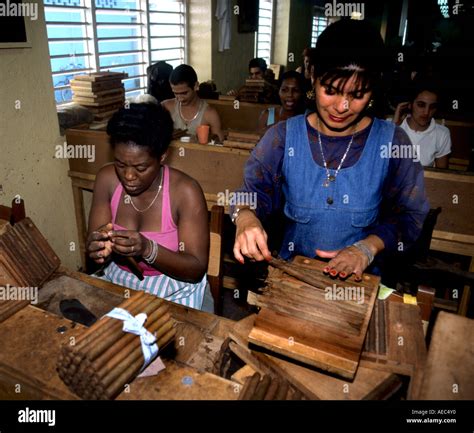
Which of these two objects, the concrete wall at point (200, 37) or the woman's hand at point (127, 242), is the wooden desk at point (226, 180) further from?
the concrete wall at point (200, 37)

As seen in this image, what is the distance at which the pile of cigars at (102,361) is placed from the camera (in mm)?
1243

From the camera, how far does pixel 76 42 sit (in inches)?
223

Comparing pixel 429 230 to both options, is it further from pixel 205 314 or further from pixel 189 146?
pixel 189 146

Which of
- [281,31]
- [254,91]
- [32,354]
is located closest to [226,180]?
[32,354]

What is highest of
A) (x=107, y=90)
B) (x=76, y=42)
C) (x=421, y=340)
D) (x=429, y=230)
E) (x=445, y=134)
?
(x=76, y=42)

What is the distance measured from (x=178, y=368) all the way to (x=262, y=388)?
0.35m

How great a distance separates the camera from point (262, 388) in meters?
1.29

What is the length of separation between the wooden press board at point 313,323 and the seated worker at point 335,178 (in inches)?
7.5

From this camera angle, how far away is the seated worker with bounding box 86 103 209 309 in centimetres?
230

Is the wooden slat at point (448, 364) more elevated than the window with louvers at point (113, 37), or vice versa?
the window with louvers at point (113, 37)

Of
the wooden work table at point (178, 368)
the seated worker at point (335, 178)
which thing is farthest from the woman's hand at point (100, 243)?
the seated worker at point (335, 178)

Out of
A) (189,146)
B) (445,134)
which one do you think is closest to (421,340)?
(189,146)
